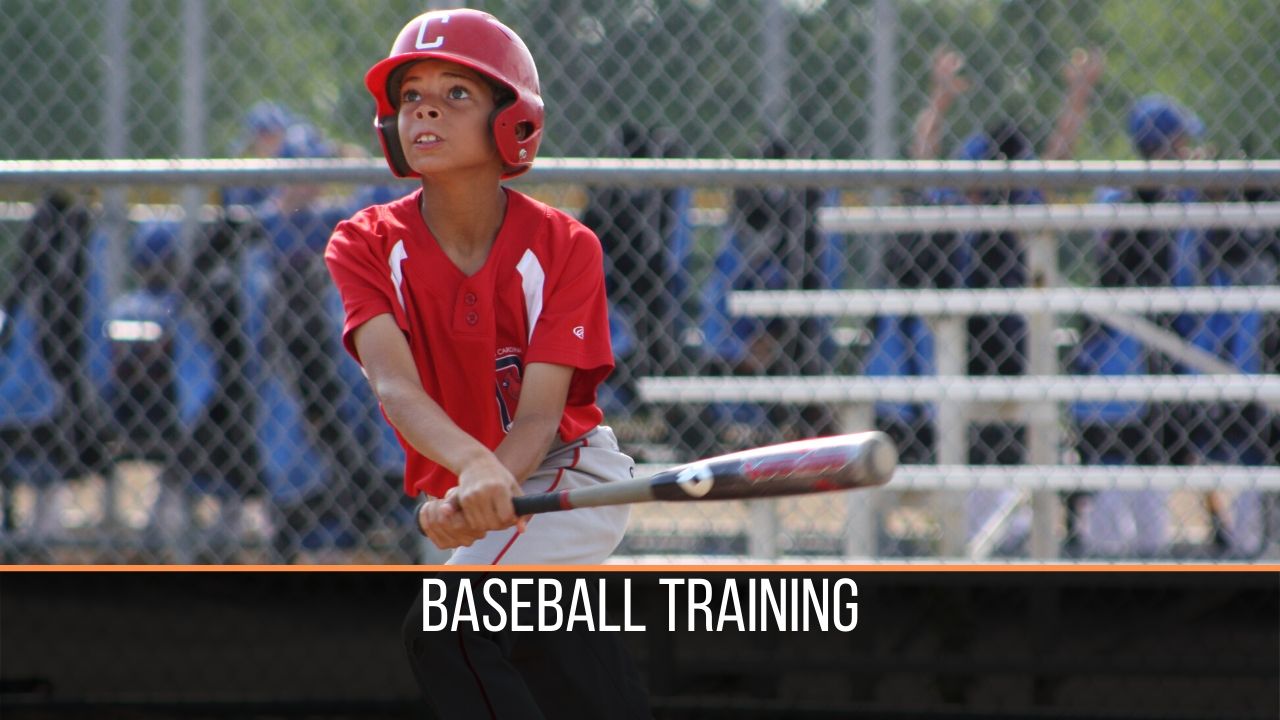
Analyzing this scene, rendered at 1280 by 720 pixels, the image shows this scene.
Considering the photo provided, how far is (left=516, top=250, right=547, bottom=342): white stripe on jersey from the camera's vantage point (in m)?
2.32

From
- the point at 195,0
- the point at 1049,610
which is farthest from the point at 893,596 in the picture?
the point at 195,0

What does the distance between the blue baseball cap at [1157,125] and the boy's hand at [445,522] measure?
3424mm

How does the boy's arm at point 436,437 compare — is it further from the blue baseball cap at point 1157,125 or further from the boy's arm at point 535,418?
the blue baseball cap at point 1157,125

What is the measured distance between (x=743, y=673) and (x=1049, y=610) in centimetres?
88

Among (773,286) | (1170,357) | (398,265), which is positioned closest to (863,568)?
(773,286)

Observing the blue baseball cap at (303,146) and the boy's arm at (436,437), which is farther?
A: the blue baseball cap at (303,146)

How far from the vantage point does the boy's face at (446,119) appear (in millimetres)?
2273

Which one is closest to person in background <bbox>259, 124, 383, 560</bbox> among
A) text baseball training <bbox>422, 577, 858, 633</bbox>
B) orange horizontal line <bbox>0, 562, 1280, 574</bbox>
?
orange horizontal line <bbox>0, 562, 1280, 574</bbox>

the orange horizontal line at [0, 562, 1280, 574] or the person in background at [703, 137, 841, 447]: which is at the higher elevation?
the person in background at [703, 137, 841, 447]

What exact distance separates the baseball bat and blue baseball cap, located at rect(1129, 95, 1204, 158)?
3.15 meters

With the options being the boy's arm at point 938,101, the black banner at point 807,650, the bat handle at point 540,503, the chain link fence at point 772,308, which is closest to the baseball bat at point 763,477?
the bat handle at point 540,503

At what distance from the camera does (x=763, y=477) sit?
6.91 ft

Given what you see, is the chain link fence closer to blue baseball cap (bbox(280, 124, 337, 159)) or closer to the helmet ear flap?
blue baseball cap (bbox(280, 124, 337, 159))

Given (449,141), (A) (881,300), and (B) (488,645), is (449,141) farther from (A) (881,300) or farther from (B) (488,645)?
(A) (881,300)
